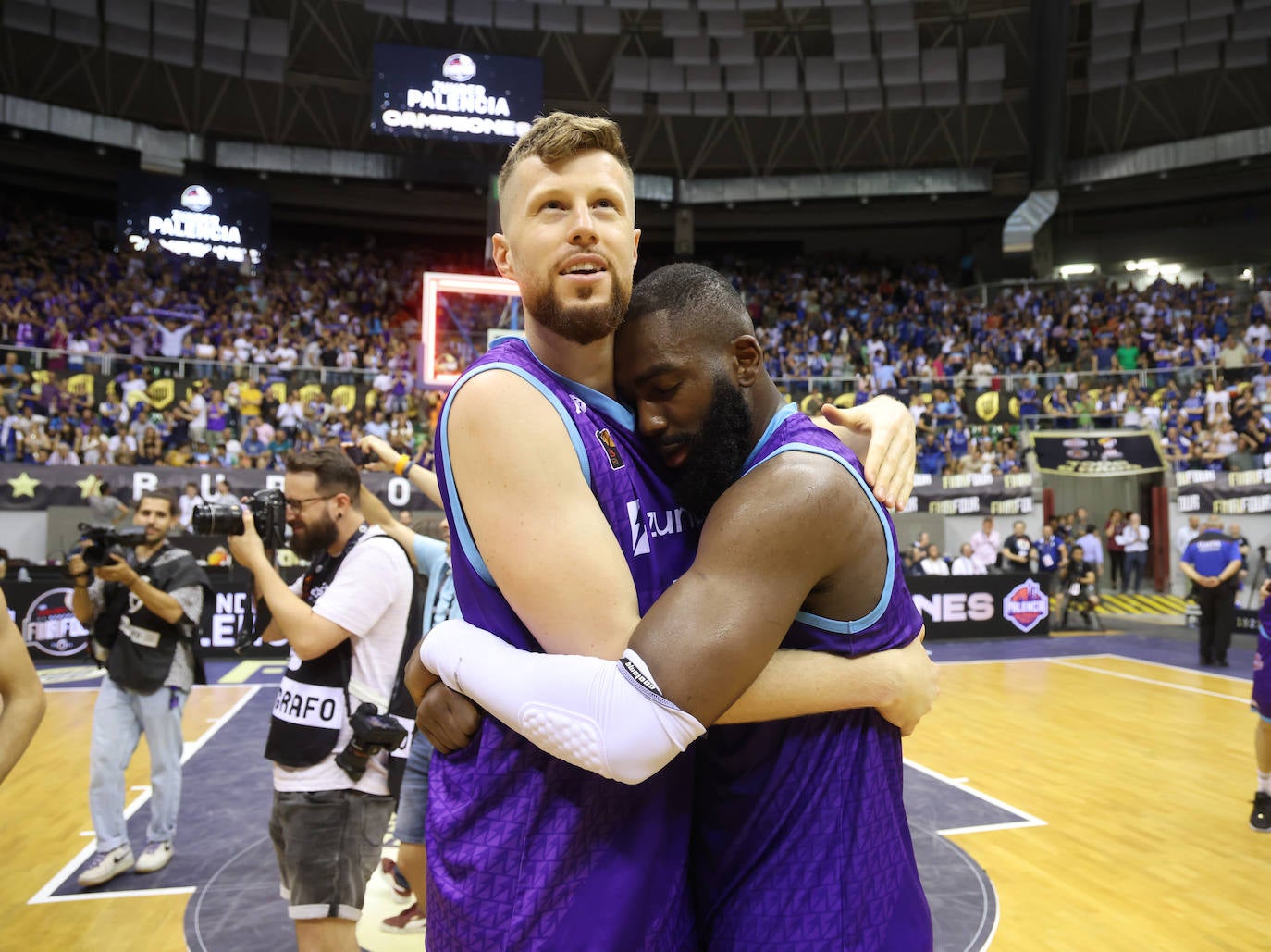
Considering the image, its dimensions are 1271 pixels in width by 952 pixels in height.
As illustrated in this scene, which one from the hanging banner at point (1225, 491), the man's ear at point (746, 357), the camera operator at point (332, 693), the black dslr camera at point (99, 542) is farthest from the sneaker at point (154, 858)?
the hanging banner at point (1225, 491)

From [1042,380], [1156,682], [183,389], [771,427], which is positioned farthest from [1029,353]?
[771,427]

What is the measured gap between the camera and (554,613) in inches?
59.0

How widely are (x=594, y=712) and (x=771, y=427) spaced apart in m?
0.77

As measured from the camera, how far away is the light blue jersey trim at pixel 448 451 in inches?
64.1

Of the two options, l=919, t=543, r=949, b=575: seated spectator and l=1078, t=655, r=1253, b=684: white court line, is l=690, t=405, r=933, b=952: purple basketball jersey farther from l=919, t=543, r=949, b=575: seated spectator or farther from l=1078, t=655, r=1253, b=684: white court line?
l=919, t=543, r=949, b=575: seated spectator

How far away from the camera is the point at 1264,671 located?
20.8 ft

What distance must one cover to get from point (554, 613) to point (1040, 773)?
733 centimetres

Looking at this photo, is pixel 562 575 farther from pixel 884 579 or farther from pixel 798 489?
pixel 884 579

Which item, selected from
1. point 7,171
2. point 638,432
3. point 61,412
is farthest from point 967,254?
point 638,432

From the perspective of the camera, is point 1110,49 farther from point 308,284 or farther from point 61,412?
point 61,412

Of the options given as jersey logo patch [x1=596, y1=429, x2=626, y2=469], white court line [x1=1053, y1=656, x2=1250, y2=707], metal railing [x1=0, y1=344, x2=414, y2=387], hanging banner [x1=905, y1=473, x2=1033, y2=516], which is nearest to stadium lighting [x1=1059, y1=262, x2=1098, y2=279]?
hanging banner [x1=905, y1=473, x2=1033, y2=516]

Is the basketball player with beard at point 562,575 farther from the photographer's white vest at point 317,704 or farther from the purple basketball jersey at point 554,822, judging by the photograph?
the photographer's white vest at point 317,704

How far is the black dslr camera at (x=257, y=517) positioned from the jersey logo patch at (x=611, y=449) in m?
2.35

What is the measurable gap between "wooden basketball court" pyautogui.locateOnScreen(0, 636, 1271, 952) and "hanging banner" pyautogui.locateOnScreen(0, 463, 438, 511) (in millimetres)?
4485
